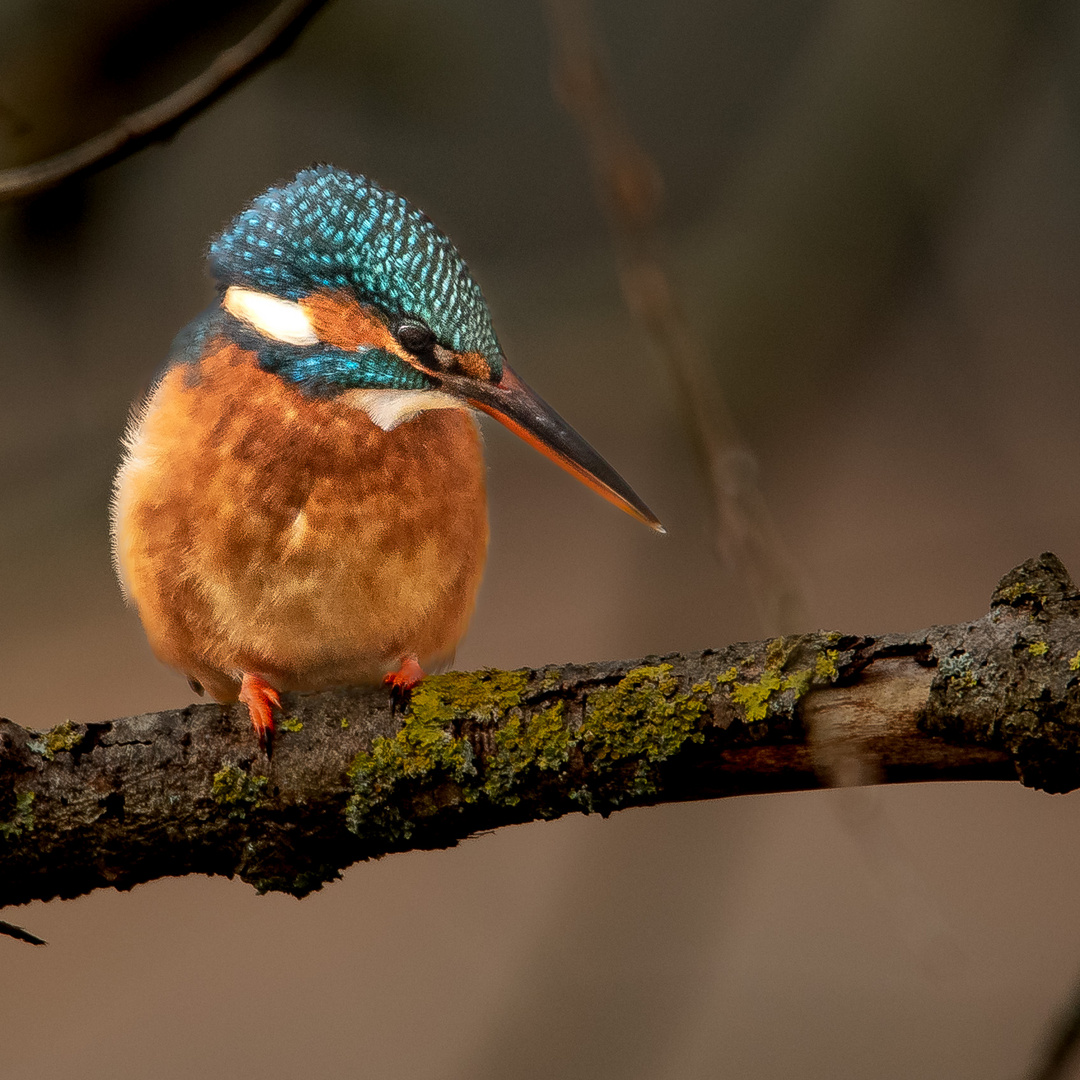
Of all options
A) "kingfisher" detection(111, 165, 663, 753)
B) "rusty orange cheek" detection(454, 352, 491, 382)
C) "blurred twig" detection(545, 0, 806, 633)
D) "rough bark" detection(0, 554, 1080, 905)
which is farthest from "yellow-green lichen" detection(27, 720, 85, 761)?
"blurred twig" detection(545, 0, 806, 633)

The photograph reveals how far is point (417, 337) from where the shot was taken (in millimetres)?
2074

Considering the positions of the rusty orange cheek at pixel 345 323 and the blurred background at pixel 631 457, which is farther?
the blurred background at pixel 631 457

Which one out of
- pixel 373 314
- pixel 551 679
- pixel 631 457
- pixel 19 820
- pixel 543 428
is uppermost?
pixel 631 457

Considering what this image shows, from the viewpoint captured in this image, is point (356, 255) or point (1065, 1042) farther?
point (356, 255)

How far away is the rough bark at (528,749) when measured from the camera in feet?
4.54

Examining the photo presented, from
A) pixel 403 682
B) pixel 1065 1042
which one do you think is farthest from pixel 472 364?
pixel 1065 1042

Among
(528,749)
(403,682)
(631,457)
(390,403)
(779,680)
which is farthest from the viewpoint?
(631,457)

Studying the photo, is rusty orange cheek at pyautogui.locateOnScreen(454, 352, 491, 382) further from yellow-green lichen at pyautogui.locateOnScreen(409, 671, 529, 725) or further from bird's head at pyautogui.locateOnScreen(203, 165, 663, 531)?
yellow-green lichen at pyautogui.locateOnScreen(409, 671, 529, 725)

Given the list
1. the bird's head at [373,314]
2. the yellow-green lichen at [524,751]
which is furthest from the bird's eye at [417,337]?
the yellow-green lichen at [524,751]

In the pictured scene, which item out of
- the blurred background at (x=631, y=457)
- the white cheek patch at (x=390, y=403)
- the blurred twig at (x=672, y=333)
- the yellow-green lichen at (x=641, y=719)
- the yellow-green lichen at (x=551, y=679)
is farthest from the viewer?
the blurred background at (x=631, y=457)

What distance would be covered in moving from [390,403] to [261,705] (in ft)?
1.97

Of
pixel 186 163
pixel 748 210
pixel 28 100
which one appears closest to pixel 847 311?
pixel 748 210

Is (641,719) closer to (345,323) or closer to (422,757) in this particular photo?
(422,757)

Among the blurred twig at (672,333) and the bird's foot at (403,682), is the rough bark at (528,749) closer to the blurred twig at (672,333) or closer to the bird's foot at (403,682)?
the bird's foot at (403,682)
